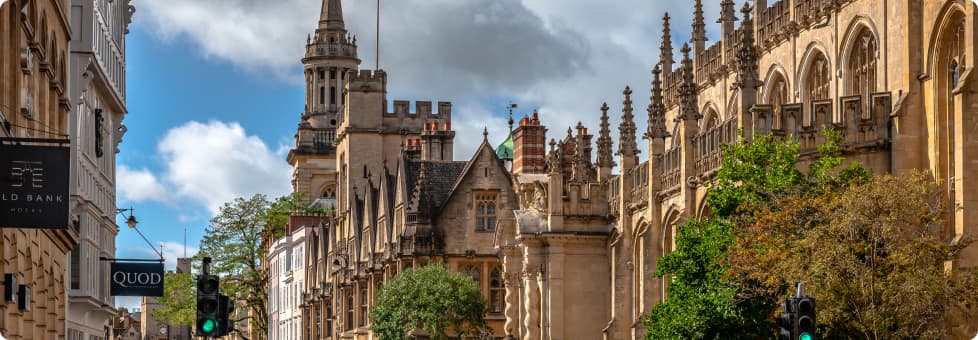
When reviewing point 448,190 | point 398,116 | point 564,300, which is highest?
point 398,116

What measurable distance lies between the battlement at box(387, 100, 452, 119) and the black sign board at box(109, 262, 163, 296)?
4776cm

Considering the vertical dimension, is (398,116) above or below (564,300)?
above

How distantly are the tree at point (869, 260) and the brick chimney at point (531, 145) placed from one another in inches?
1725

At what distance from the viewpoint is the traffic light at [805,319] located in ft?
84.0

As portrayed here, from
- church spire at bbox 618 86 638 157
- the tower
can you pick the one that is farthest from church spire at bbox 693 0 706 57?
the tower

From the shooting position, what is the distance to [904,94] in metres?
40.8

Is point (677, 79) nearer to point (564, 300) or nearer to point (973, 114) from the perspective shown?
point (564, 300)

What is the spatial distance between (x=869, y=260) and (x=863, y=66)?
45.9 ft

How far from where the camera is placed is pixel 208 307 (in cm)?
3078

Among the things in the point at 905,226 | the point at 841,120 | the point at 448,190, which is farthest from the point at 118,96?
the point at 905,226

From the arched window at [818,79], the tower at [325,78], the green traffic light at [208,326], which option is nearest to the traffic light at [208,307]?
the green traffic light at [208,326]

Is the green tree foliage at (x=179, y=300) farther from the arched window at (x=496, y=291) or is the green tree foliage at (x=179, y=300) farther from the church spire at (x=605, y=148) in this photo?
the church spire at (x=605, y=148)

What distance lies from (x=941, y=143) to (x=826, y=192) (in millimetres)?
4449

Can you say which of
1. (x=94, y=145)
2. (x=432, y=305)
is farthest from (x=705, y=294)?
(x=94, y=145)
